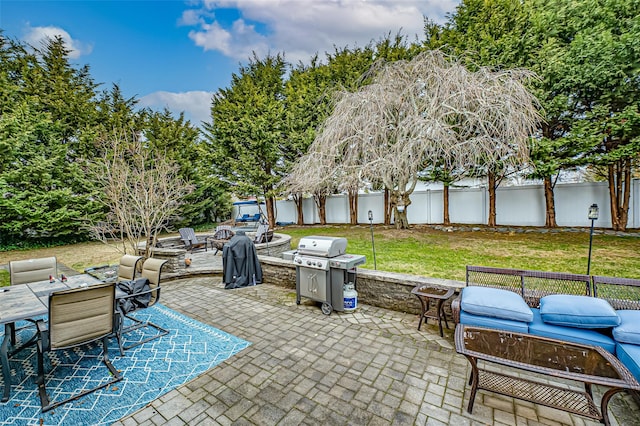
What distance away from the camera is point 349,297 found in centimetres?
432

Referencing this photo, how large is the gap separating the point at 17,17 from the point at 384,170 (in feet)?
39.0

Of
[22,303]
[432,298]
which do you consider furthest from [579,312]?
[22,303]

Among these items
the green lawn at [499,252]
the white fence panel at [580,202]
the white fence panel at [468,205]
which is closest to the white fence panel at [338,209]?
the white fence panel at [468,205]

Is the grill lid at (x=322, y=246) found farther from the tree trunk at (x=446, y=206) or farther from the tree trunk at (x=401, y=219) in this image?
the tree trunk at (x=446, y=206)

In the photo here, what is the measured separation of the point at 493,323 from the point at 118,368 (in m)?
4.21

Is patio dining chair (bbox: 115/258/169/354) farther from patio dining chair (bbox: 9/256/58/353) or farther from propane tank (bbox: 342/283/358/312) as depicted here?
propane tank (bbox: 342/283/358/312)

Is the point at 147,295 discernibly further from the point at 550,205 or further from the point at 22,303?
the point at 550,205

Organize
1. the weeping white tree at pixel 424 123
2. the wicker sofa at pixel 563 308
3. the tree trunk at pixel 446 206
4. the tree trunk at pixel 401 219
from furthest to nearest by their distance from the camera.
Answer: the tree trunk at pixel 446 206 < the tree trunk at pixel 401 219 < the weeping white tree at pixel 424 123 < the wicker sofa at pixel 563 308

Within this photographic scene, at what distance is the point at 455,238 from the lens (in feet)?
28.9

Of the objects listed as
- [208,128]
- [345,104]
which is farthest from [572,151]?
[208,128]

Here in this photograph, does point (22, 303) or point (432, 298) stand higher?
point (22, 303)

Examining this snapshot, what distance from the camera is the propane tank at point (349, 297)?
14.2 feet

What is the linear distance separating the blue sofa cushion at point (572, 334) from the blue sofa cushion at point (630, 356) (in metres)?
0.07

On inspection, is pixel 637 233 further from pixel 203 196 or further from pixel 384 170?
pixel 203 196
